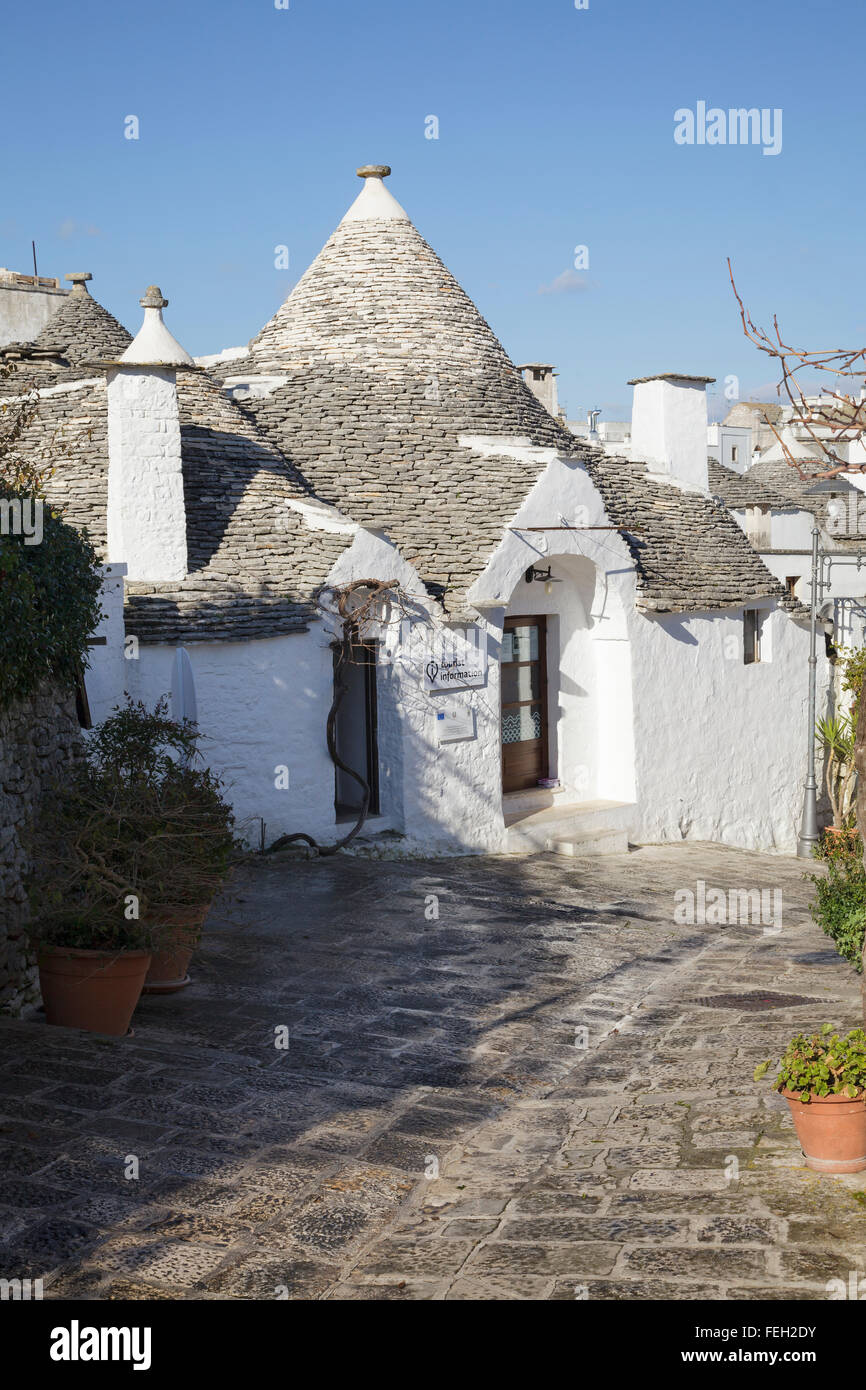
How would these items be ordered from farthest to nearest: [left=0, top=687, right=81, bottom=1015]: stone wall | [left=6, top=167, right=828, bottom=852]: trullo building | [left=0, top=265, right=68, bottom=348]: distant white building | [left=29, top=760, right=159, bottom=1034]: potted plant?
1. [left=0, top=265, right=68, bottom=348]: distant white building
2. [left=6, top=167, right=828, bottom=852]: trullo building
3. [left=0, top=687, right=81, bottom=1015]: stone wall
4. [left=29, top=760, right=159, bottom=1034]: potted plant

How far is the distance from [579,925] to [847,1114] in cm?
622

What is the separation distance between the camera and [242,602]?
13.0m

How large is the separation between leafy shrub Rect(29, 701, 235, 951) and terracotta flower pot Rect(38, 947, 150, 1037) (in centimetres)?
9

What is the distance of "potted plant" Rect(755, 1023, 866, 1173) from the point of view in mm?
5344

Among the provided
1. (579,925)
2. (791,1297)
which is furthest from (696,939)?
(791,1297)

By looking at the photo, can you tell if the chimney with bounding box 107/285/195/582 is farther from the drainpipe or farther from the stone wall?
the drainpipe

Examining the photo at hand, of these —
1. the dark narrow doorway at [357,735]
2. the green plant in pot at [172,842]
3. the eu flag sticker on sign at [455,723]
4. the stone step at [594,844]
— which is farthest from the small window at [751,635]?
the green plant in pot at [172,842]

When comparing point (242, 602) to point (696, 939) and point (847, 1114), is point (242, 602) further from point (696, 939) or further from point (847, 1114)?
point (847, 1114)

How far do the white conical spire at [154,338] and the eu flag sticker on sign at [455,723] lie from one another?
15.8ft

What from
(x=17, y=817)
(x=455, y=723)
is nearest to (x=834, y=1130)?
(x=17, y=817)

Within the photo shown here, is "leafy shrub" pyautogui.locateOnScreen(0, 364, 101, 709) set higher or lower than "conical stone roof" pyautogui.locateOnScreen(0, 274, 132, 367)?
lower

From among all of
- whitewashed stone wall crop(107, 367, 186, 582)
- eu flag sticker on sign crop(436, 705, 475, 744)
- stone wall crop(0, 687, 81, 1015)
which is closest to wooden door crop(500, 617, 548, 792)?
eu flag sticker on sign crop(436, 705, 475, 744)

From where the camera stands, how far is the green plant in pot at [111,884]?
7.36m
